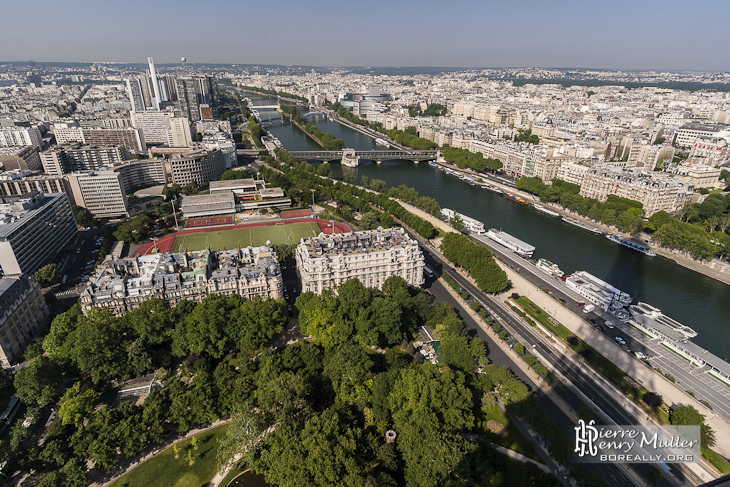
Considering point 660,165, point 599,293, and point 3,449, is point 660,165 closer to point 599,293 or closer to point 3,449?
point 599,293

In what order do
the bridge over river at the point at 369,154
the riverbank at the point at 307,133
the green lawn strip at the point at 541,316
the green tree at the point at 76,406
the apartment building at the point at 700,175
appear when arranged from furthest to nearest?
the riverbank at the point at 307,133 < the bridge over river at the point at 369,154 < the apartment building at the point at 700,175 < the green lawn strip at the point at 541,316 < the green tree at the point at 76,406

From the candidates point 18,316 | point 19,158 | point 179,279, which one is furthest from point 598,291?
point 19,158

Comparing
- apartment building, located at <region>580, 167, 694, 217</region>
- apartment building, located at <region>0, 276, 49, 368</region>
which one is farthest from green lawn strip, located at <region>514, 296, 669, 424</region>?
apartment building, located at <region>0, 276, 49, 368</region>

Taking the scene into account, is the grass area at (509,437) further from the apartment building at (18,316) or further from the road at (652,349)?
the apartment building at (18,316)

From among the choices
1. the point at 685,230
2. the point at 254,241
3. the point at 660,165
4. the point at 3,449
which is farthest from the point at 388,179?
the point at 3,449

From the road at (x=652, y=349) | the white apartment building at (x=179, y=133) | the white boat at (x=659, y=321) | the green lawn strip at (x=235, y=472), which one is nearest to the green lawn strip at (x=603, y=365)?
the road at (x=652, y=349)

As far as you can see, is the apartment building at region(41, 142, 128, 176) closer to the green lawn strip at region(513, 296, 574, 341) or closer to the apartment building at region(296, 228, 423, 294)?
the apartment building at region(296, 228, 423, 294)
